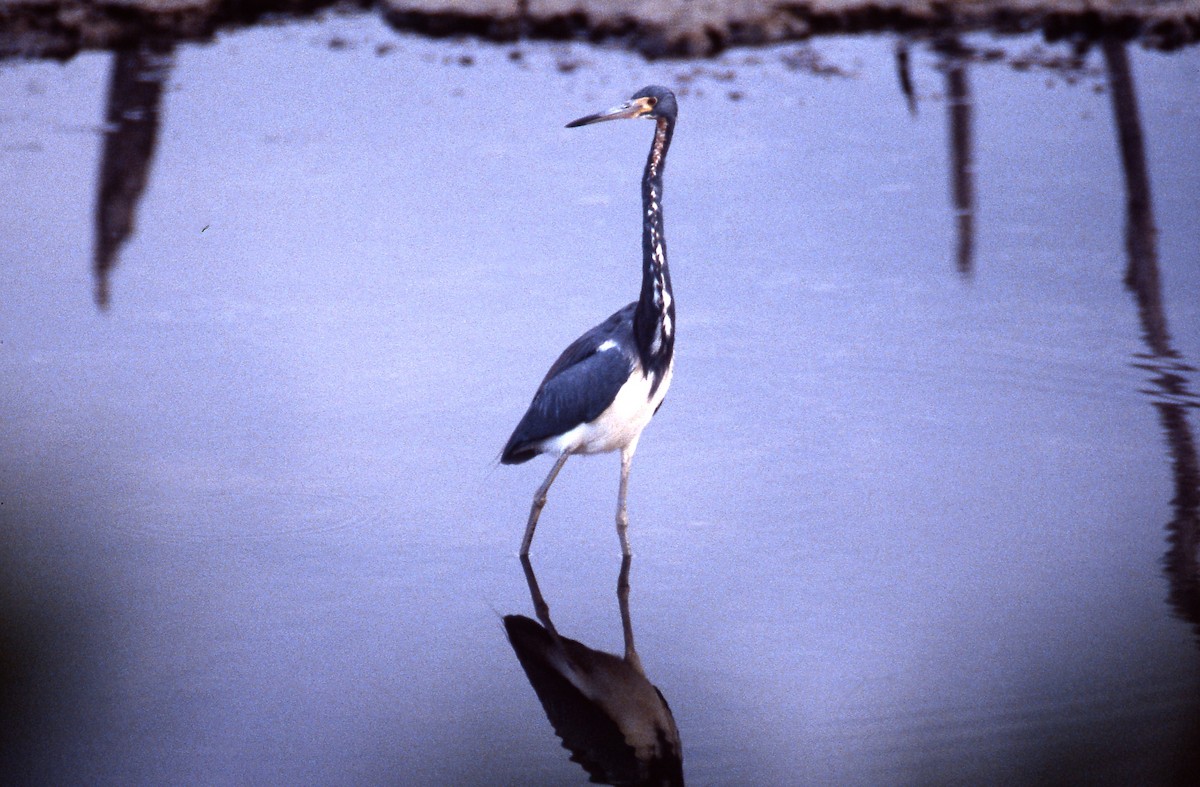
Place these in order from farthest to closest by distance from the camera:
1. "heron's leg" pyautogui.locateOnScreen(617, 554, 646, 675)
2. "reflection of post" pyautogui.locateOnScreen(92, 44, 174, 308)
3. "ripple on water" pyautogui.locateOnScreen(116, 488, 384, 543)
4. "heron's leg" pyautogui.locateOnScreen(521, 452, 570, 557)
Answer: "reflection of post" pyautogui.locateOnScreen(92, 44, 174, 308), "ripple on water" pyautogui.locateOnScreen(116, 488, 384, 543), "heron's leg" pyautogui.locateOnScreen(521, 452, 570, 557), "heron's leg" pyautogui.locateOnScreen(617, 554, 646, 675)

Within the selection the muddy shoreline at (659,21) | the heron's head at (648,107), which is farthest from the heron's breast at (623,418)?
the muddy shoreline at (659,21)

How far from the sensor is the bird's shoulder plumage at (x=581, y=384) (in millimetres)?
5633

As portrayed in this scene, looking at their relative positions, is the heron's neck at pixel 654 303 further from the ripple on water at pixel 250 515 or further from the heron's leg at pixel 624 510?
the ripple on water at pixel 250 515

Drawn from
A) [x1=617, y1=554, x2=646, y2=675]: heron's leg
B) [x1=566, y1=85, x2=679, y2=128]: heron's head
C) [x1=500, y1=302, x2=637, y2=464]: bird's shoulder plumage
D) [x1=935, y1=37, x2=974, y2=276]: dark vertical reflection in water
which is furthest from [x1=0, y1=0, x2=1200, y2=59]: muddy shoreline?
[x1=617, y1=554, x2=646, y2=675]: heron's leg

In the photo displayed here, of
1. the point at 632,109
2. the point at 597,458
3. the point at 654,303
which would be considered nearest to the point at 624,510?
the point at 654,303

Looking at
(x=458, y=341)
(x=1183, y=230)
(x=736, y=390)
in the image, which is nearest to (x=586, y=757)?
(x=736, y=390)

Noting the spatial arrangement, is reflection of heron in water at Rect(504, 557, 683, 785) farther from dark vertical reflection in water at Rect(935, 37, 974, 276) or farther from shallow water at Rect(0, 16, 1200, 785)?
dark vertical reflection in water at Rect(935, 37, 974, 276)

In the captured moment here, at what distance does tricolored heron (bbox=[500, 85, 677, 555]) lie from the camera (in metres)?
5.65

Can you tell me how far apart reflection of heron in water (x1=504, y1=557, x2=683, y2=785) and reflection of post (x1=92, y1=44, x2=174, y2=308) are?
4302mm

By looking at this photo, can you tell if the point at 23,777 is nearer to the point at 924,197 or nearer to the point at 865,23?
the point at 924,197

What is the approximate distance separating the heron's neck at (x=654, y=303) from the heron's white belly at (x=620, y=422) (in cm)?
7

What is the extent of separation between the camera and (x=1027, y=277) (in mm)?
8672

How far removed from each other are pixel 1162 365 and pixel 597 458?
2740mm

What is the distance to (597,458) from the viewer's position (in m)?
7.04
